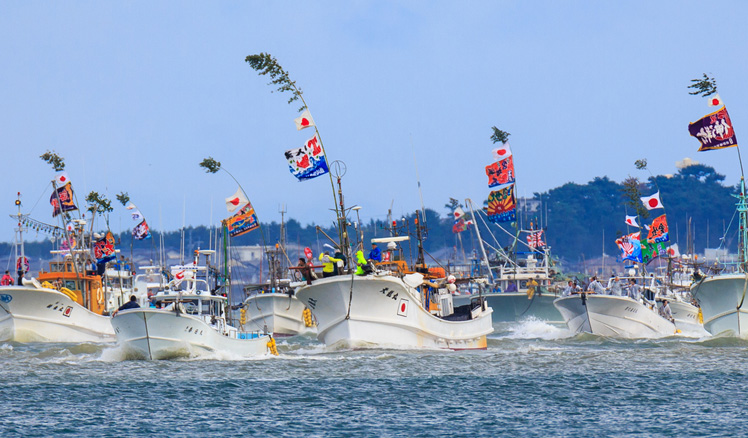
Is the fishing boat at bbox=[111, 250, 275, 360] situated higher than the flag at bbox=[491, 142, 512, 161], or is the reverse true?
the flag at bbox=[491, 142, 512, 161]

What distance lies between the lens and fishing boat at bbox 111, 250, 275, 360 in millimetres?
38094

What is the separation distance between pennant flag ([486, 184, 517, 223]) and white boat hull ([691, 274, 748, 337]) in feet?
106

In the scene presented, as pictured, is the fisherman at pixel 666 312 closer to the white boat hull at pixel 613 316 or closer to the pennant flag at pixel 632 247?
the white boat hull at pixel 613 316

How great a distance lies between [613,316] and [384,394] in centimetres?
2514

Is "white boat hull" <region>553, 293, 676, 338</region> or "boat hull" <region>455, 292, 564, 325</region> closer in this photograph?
"white boat hull" <region>553, 293, 676, 338</region>

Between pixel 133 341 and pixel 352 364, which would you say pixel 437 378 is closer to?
pixel 352 364

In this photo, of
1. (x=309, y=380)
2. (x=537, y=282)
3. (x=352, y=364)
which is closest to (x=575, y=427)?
(x=309, y=380)

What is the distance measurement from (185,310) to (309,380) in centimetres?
762

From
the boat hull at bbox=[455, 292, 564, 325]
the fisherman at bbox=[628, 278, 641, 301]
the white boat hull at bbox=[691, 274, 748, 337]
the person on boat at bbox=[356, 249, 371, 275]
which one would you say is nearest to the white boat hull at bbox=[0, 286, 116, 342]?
the person on boat at bbox=[356, 249, 371, 275]

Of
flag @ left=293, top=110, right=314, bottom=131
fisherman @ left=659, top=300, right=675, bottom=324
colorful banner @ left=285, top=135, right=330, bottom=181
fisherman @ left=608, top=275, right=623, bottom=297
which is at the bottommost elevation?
fisherman @ left=659, top=300, right=675, bottom=324

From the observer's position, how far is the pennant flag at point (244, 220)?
5188cm

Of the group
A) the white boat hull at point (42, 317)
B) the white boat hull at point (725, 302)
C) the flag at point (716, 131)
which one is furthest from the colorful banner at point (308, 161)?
the white boat hull at point (42, 317)

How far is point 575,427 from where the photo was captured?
86.9 ft

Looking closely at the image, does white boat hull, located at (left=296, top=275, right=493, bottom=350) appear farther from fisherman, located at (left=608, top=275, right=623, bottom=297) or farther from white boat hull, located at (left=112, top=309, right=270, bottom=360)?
fisherman, located at (left=608, top=275, right=623, bottom=297)
